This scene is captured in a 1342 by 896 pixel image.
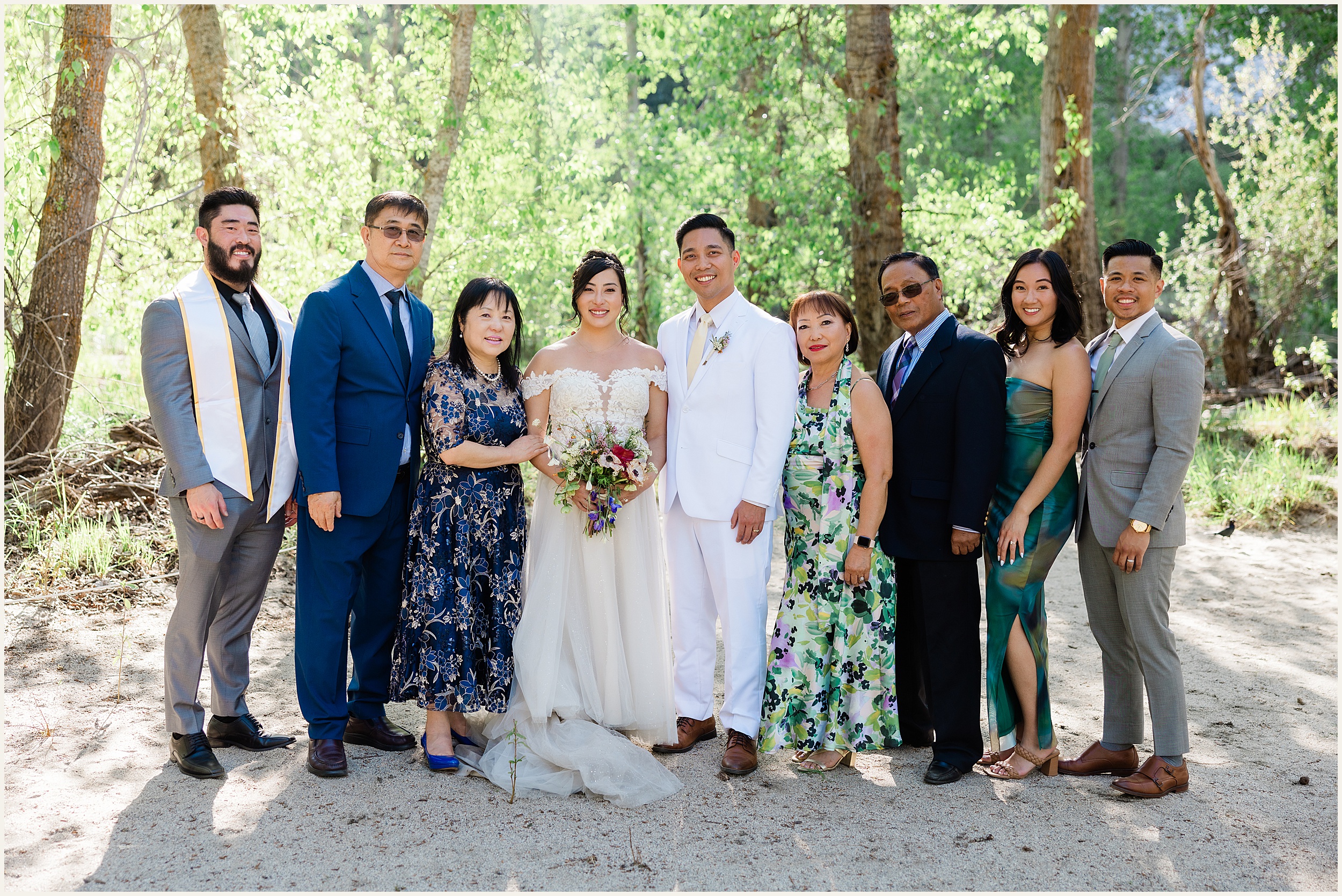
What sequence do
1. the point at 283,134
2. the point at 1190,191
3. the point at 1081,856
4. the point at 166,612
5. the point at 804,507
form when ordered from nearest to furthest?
the point at 1081,856, the point at 804,507, the point at 166,612, the point at 283,134, the point at 1190,191

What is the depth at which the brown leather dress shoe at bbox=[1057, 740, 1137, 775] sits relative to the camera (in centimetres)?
391

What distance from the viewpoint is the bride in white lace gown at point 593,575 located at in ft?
13.2

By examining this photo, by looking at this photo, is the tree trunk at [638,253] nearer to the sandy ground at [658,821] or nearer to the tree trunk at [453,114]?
the tree trunk at [453,114]

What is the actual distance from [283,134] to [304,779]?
7.08m

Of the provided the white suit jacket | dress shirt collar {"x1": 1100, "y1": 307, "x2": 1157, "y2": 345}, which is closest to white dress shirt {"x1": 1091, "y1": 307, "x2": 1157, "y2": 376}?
dress shirt collar {"x1": 1100, "y1": 307, "x2": 1157, "y2": 345}

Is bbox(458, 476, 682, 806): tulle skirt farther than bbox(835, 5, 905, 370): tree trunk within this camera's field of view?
No

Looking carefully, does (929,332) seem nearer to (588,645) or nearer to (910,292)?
(910,292)

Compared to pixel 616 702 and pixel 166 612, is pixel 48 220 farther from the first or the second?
pixel 616 702

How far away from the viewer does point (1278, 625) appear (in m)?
6.14

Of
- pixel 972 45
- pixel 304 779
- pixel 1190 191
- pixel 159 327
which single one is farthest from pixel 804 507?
pixel 1190 191

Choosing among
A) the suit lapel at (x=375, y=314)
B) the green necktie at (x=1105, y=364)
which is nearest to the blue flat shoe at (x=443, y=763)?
the suit lapel at (x=375, y=314)

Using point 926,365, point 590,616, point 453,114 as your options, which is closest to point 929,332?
point 926,365

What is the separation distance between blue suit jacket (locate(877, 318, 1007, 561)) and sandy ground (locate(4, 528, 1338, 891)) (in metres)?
1.04

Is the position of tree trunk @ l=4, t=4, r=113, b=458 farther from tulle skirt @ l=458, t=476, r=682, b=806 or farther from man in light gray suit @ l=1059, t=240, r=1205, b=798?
man in light gray suit @ l=1059, t=240, r=1205, b=798
